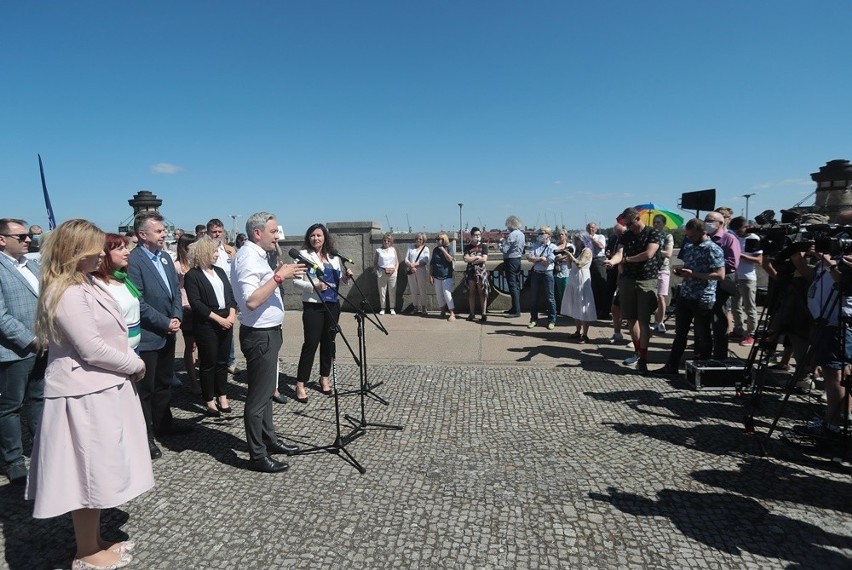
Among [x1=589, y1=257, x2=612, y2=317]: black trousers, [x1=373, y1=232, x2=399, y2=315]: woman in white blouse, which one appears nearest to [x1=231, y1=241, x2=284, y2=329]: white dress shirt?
[x1=373, y1=232, x2=399, y2=315]: woman in white blouse

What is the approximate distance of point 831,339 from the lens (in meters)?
3.94

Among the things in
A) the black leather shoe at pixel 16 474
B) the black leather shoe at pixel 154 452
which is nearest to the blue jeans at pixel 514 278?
the black leather shoe at pixel 154 452

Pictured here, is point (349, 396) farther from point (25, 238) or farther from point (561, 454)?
point (25, 238)

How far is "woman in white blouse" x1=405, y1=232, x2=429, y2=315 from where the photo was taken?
10.3 m

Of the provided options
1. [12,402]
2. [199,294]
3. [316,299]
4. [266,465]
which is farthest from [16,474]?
[316,299]

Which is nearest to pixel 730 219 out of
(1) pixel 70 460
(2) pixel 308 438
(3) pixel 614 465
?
(3) pixel 614 465

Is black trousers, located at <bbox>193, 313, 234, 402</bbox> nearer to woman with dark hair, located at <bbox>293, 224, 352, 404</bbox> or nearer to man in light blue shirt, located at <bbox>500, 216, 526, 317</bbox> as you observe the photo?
woman with dark hair, located at <bbox>293, 224, 352, 404</bbox>

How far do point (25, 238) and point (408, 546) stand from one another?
3571 millimetres

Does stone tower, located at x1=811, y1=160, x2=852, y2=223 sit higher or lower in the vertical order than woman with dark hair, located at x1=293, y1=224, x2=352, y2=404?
higher

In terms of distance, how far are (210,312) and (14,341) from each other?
1499mm

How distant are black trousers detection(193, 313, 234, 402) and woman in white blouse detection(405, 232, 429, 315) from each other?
5.53 metres

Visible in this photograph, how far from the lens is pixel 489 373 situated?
630cm

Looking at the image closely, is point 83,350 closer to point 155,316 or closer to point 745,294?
point 155,316

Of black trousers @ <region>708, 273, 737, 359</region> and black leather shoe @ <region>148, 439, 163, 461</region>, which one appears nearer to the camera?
black leather shoe @ <region>148, 439, 163, 461</region>
